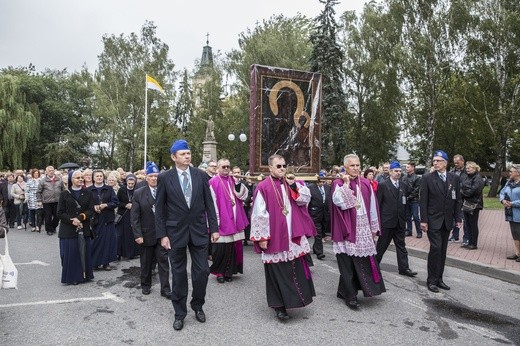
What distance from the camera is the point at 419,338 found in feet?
14.7

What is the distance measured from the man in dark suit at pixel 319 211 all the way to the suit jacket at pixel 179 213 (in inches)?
162

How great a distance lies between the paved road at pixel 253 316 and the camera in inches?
176

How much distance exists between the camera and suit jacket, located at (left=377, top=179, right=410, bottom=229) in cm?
725

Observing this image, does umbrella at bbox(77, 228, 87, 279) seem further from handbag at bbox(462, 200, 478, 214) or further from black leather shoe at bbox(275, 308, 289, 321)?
handbag at bbox(462, 200, 478, 214)

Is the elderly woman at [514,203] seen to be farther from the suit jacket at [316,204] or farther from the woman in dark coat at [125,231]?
the woman in dark coat at [125,231]

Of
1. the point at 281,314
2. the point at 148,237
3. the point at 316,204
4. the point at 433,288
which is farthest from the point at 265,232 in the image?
the point at 316,204

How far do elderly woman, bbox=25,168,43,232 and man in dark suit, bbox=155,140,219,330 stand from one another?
990 cm

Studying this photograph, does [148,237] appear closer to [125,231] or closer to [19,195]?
[125,231]

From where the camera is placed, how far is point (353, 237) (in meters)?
5.62

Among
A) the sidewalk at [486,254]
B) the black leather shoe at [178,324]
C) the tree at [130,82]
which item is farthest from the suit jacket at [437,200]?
the tree at [130,82]

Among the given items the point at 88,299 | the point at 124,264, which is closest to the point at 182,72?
the point at 124,264

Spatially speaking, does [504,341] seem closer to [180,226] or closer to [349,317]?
[349,317]

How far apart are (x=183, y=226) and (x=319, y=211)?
464 centimetres

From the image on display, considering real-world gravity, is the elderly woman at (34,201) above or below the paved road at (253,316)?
above
